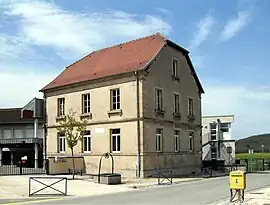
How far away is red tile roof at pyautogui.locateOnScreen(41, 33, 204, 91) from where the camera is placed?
34.5 meters

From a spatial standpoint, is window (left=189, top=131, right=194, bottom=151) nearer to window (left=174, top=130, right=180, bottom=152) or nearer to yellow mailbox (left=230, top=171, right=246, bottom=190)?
window (left=174, top=130, right=180, bottom=152)

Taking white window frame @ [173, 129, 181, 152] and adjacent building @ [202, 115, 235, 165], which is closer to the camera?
white window frame @ [173, 129, 181, 152]

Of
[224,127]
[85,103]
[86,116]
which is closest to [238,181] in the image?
[86,116]

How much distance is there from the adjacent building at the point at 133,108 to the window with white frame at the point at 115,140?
0.08 metres

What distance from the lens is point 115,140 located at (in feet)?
112

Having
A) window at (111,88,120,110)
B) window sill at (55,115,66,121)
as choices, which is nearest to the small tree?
window at (111,88,120,110)

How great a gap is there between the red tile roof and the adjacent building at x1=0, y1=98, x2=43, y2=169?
3.80 metres

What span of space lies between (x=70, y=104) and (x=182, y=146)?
10.1m

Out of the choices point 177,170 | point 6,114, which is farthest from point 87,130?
point 6,114

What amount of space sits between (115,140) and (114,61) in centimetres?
694

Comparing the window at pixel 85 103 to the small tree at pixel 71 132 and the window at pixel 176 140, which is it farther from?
the window at pixel 176 140

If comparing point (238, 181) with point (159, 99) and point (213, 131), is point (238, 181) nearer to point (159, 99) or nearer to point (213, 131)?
point (159, 99)

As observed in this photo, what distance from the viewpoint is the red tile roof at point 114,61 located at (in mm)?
34478

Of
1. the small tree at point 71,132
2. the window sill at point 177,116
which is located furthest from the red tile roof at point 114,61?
the window sill at point 177,116
